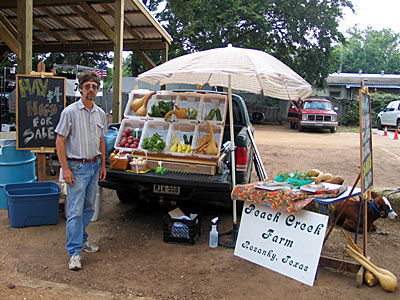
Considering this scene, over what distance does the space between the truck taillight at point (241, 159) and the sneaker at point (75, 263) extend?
92.2 inches

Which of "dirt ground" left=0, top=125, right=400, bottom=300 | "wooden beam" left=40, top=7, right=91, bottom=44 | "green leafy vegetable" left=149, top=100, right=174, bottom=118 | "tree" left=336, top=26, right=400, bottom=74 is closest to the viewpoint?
"dirt ground" left=0, top=125, right=400, bottom=300

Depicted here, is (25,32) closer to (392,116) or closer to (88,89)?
(88,89)

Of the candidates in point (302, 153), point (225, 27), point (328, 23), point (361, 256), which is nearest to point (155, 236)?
point (361, 256)

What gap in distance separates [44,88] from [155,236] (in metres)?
3.11

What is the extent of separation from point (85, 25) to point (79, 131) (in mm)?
8995

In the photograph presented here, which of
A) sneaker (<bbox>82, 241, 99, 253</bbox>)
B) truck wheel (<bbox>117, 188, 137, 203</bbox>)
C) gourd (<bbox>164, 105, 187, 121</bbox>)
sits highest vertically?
gourd (<bbox>164, 105, 187, 121</bbox>)

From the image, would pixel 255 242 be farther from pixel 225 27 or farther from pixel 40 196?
pixel 225 27

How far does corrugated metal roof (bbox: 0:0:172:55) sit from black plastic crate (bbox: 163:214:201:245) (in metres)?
6.00

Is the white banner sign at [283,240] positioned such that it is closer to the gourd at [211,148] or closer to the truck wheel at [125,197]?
the gourd at [211,148]

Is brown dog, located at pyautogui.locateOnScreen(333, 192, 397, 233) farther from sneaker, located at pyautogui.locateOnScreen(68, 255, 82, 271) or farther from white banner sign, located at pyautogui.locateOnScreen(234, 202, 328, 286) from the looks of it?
sneaker, located at pyautogui.locateOnScreen(68, 255, 82, 271)

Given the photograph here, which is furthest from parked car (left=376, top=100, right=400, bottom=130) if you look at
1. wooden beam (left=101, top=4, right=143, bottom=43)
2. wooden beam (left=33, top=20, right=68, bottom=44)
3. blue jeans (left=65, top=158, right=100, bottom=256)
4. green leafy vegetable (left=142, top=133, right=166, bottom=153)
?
blue jeans (left=65, top=158, right=100, bottom=256)

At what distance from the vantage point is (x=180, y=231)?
470 centimetres

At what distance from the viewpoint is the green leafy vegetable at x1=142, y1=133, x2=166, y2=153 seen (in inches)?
209

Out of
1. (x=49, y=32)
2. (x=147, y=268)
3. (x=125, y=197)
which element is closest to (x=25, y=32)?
(x=125, y=197)
